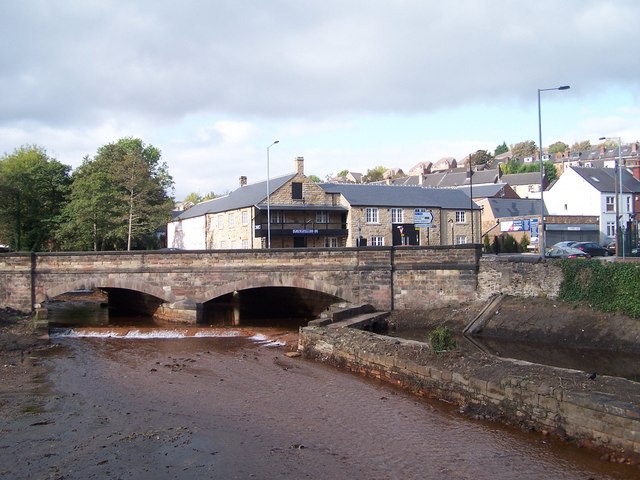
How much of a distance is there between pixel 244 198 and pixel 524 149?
120 m

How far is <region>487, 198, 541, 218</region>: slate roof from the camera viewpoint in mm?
63312

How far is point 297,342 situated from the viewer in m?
23.9

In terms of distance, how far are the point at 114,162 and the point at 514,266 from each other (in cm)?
4304

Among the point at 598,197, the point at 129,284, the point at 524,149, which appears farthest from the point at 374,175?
the point at 129,284

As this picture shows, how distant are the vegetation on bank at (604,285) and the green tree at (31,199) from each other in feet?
151

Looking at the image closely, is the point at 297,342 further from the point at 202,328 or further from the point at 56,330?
the point at 56,330

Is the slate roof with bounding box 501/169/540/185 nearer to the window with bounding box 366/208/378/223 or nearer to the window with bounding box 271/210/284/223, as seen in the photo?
the window with bounding box 366/208/378/223

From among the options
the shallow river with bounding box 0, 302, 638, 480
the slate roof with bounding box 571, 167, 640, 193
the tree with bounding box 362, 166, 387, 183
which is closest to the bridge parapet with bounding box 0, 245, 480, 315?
the shallow river with bounding box 0, 302, 638, 480

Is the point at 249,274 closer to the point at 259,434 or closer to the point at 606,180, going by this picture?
the point at 259,434

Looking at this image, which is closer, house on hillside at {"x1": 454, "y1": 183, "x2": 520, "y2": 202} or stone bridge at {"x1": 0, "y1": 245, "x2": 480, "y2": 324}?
stone bridge at {"x1": 0, "y1": 245, "x2": 480, "y2": 324}

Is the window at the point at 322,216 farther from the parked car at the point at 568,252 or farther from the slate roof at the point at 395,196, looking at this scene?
the parked car at the point at 568,252

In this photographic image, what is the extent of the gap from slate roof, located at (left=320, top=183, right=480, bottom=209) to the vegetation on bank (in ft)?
85.2

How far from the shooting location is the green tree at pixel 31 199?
177 feet

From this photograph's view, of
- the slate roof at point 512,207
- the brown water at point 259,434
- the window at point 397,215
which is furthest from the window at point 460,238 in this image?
the brown water at point 259,434
